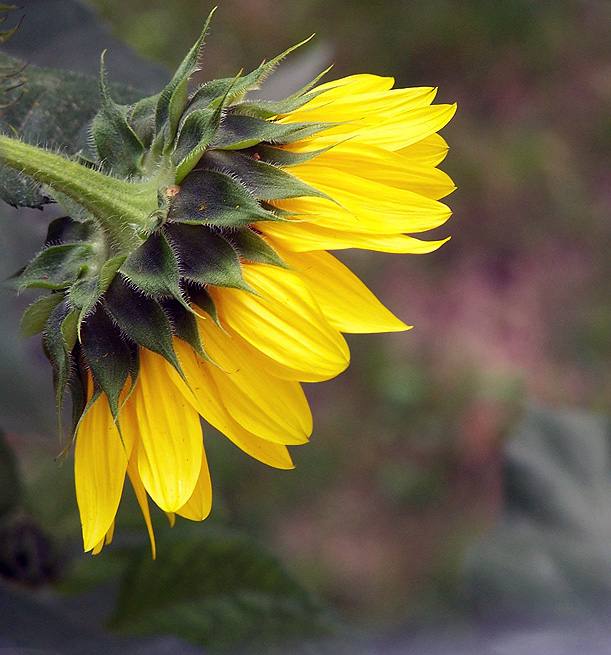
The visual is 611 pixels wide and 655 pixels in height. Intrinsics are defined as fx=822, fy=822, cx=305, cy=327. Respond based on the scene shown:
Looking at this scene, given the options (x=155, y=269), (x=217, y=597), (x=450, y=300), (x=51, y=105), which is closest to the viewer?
(x=155, y=269)

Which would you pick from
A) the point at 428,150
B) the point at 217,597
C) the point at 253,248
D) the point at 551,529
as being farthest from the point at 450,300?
the point at 253,248

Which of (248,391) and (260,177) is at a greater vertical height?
(260,177)

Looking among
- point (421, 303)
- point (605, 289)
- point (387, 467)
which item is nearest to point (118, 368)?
point (387, 467)

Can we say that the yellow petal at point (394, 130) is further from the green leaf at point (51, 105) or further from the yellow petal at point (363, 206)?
the green leaf at point (51, 105)

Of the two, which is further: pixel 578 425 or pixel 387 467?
pixel 387 467

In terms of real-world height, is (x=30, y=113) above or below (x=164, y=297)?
above

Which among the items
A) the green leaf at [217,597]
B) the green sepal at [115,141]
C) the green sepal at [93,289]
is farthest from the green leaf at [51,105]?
the green leaf at [217,597]

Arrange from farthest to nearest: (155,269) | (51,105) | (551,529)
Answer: (551,529)
(51,105)
(155,269)

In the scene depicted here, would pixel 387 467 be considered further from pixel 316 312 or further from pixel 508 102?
pixel 316 312

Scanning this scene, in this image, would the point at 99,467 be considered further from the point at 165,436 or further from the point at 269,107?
the point at 269,107
